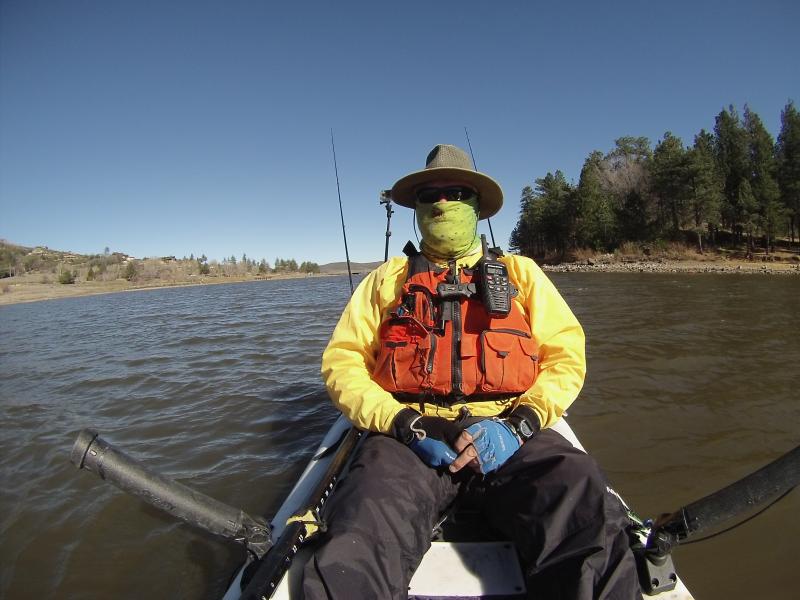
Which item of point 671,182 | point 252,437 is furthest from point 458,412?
point 671,182

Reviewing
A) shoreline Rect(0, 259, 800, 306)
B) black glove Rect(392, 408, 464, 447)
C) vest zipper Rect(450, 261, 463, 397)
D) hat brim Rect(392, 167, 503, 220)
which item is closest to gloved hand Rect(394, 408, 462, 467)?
black glove Rect(392, 408, 464, 447)

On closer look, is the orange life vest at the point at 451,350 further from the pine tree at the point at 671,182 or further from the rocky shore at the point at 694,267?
the pine tree at the point at 671,182

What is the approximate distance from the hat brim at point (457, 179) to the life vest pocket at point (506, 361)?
1107mm

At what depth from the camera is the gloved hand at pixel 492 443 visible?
197cm

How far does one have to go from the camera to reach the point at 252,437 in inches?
190

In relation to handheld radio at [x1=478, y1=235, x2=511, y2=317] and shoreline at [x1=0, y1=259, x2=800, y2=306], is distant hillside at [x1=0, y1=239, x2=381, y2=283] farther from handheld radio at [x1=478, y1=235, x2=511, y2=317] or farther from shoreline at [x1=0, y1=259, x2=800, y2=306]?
handheld radio at [x1=478, y1=235, x2=511, y2=317]

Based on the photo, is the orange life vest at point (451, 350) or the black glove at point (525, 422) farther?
the orange life vest at point (451, 350)

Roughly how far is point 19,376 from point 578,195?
54705mm

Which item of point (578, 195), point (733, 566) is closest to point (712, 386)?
point (733, 566)

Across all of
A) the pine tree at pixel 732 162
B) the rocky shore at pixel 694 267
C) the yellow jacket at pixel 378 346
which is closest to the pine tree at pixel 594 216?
the rocky shore at pixel 694 267

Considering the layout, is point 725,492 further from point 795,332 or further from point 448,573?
point 795,332

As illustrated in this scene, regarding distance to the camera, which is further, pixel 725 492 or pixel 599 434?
pixel 599 434

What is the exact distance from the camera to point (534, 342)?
2.42 meters

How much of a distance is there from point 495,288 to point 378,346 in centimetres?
87
